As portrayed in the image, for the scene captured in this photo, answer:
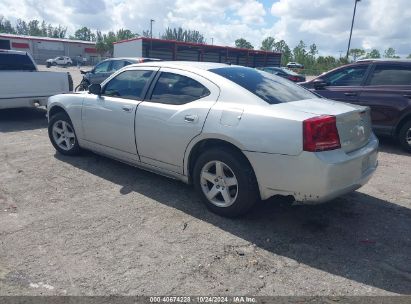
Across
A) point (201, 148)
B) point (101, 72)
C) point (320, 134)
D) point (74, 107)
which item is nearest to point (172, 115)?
point (201, 148)

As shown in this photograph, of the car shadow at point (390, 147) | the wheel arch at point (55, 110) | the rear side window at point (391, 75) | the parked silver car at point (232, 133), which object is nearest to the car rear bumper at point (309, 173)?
the parked silver car at point (232, 133)

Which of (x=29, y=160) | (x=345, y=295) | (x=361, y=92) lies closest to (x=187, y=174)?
(x=345, y=295)

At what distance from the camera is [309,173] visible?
314 centimetres

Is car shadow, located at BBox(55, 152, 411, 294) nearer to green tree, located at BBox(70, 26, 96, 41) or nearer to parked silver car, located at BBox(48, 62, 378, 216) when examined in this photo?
parked silver car, located at BBox(48, 62, 378, 216)

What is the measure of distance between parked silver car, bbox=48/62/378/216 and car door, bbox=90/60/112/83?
9.72 meters

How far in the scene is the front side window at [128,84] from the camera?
453 cm

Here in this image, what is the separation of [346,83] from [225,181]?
5.05m

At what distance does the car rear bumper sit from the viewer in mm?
3133

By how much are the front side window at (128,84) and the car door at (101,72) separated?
966 cm

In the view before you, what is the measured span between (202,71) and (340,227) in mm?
2231

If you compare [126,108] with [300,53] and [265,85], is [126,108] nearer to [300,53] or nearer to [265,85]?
[265,85]

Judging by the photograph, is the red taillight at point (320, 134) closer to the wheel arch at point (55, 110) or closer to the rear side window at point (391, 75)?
the wheel arch at point (55, 110)

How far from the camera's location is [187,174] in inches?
160

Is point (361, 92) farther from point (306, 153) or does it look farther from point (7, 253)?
point (7, 253)
